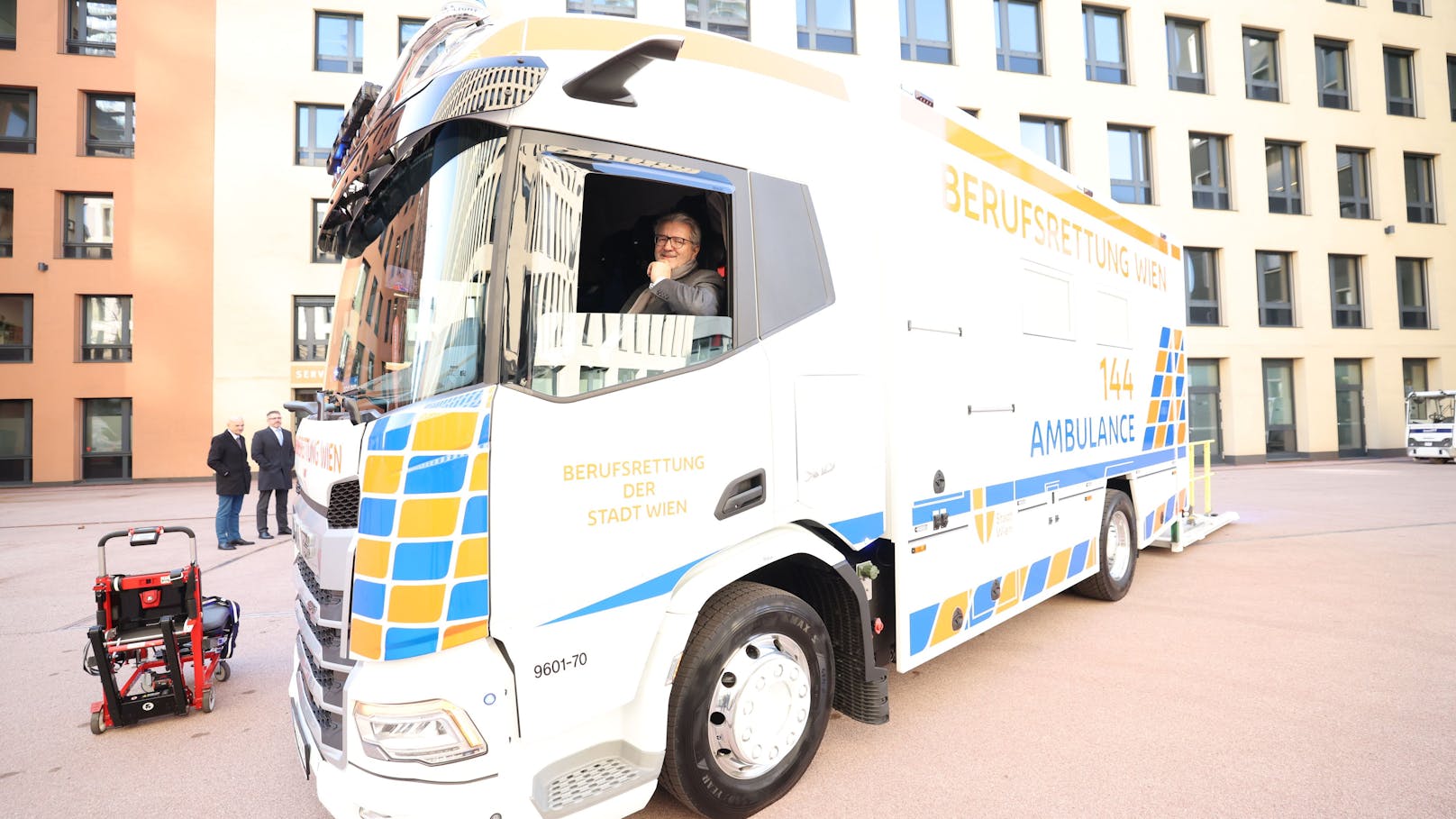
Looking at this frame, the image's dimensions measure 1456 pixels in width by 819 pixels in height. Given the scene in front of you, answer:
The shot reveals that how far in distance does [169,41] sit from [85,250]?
251 inches

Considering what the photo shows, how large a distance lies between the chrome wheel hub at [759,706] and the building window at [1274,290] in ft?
85.6

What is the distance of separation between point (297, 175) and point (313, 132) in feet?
4.50

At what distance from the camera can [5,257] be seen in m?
19.6

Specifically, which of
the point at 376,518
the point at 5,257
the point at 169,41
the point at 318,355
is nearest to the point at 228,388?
the point at 318,355

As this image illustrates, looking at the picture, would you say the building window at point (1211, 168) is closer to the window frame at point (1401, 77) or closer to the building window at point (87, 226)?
the window frame at point (1401, 77)

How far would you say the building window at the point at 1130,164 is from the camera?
21.8 m

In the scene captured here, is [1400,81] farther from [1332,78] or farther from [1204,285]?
[1204,285]

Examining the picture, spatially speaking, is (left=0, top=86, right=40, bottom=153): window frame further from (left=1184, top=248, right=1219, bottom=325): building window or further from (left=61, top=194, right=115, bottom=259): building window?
(left=1184, top=248, right=1219, bottom=325): building window

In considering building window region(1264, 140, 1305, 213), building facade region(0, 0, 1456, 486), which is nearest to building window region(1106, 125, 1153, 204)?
building facade region(0, 0, 1456, 486)

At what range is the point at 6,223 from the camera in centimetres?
1988

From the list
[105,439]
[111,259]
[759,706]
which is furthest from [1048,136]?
[105,439]

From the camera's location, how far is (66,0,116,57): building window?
2012 cm

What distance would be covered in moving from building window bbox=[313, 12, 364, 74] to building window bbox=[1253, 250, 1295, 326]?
28338 millimetres

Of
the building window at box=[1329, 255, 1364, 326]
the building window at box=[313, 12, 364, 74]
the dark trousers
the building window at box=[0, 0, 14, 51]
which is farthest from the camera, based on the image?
the building window at box=[1329, 255, 1364, 326]
